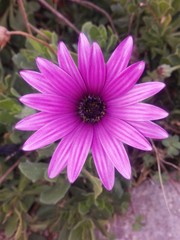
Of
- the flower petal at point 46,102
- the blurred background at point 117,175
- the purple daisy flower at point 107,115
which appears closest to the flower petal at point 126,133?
the purple daisy flower at point 107,115

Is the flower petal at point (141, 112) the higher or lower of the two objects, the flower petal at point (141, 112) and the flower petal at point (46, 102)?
the lower

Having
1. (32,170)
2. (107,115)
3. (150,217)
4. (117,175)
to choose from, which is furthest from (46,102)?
(150,217)

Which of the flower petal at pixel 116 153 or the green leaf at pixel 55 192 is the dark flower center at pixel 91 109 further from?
the green leaf at pixel 55 192

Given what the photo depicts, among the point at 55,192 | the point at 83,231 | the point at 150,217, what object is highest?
the point at 55,192

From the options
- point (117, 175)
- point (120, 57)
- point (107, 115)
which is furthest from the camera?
point (117, 175)

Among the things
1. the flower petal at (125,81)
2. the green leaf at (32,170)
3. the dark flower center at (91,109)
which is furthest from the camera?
the green leaf at (32,170)

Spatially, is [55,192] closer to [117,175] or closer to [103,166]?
[117,175]
